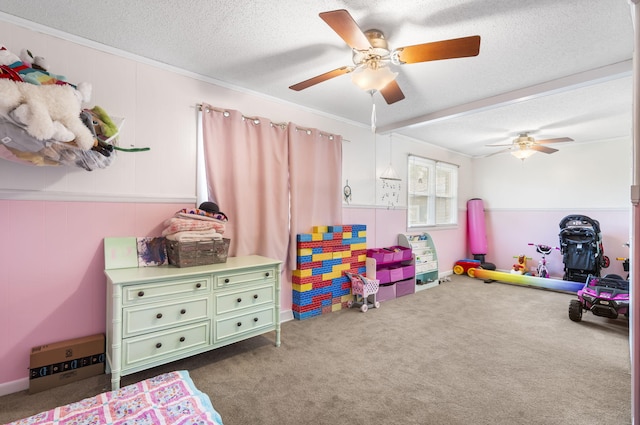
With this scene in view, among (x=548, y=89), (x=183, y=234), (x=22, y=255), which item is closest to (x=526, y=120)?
(x=548, y=89)

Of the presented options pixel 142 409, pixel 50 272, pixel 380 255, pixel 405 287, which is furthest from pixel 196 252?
pixel 405 287

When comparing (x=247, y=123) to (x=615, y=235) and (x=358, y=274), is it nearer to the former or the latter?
(x=358, y=274)

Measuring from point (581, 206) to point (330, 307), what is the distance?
16.0ft

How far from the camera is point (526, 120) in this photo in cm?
399

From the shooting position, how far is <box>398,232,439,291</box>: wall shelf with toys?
4.80 m

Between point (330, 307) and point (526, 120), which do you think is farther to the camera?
→ point (526, 120)

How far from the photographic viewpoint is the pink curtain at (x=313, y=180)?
336 cm

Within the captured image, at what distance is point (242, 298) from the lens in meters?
2.46

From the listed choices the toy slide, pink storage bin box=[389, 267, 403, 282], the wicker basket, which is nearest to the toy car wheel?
the toy slide

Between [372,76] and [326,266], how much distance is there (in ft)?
7.35

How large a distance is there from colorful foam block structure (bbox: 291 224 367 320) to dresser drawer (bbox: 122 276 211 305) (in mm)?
1300

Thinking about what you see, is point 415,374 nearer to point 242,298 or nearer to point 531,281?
point 242,298

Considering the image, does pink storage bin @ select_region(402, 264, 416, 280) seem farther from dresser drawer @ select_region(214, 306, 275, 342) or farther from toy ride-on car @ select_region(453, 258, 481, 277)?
dresser drawer @ select_region(214, 306, 275, 342)

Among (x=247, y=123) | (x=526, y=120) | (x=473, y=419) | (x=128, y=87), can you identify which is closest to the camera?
(x=473, y=419)
